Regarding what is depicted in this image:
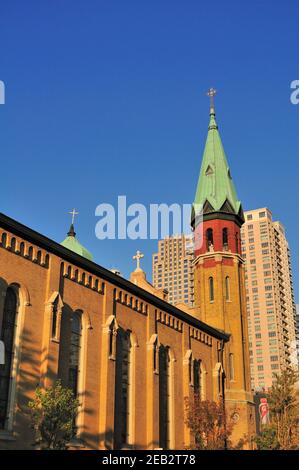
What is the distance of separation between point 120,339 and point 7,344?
10.6m

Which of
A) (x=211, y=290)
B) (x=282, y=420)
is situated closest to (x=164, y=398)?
(x=282, y=420)

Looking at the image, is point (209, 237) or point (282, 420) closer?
point (282, 420)

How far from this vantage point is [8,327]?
2980 centimetres

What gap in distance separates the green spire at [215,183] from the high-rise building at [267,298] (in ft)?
303

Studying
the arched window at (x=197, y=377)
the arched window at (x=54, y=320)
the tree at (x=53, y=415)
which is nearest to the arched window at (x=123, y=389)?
the arched window at (x=54, y=320)

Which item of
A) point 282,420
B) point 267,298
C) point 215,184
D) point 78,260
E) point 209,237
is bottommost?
point 282,420

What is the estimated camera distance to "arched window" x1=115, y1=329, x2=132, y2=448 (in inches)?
1430

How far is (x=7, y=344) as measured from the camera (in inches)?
1159

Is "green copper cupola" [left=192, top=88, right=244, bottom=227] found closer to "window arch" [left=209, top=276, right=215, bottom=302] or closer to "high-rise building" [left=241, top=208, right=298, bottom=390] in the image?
"window arch" [left=209, top=276, right=215, bottom=302]

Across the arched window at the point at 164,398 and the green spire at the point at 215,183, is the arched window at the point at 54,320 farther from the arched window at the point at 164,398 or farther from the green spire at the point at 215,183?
the green spire at the point at 215,183

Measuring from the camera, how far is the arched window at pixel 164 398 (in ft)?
135

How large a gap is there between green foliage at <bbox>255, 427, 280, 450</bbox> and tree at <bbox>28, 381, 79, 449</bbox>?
19873 mm

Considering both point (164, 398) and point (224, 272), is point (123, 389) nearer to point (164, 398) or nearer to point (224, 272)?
point (164, 398)

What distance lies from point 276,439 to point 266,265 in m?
120
